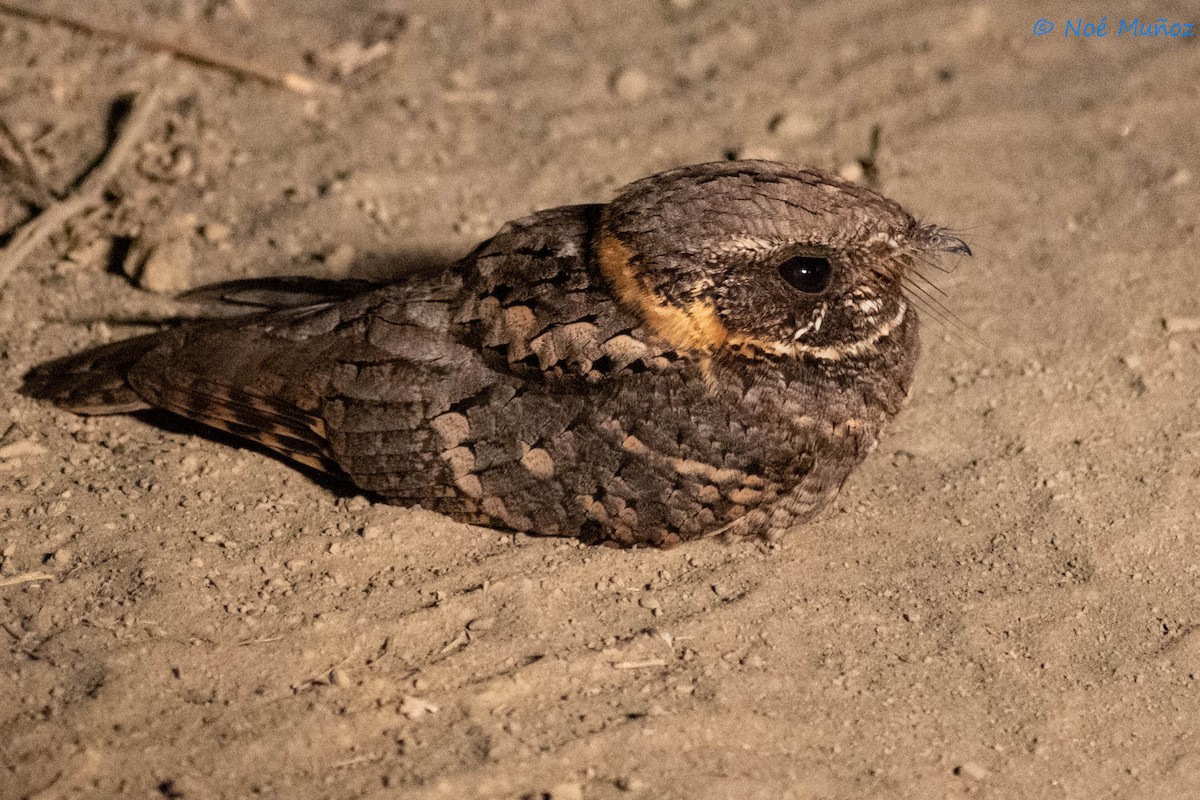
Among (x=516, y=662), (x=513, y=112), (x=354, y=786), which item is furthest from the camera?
(x=513, y=112)

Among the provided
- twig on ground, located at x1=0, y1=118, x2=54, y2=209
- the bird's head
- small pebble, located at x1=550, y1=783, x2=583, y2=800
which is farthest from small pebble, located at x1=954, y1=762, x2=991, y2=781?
twig on ground, located at x1=0, y1=118, x2=54, y2=209

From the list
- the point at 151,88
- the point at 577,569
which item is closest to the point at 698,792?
the point at 577,569

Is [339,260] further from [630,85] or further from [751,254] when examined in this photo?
[751,254]

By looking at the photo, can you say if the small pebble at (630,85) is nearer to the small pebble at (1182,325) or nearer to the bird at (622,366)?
the bird at (622,366)

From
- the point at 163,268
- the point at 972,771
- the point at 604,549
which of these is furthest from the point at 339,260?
the point at 972,771

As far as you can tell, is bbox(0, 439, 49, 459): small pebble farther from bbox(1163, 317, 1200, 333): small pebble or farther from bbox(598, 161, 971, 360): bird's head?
bbox(1163, 317, 1200, 333): small pebble

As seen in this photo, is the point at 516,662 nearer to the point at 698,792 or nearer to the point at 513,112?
the point at 698,792
